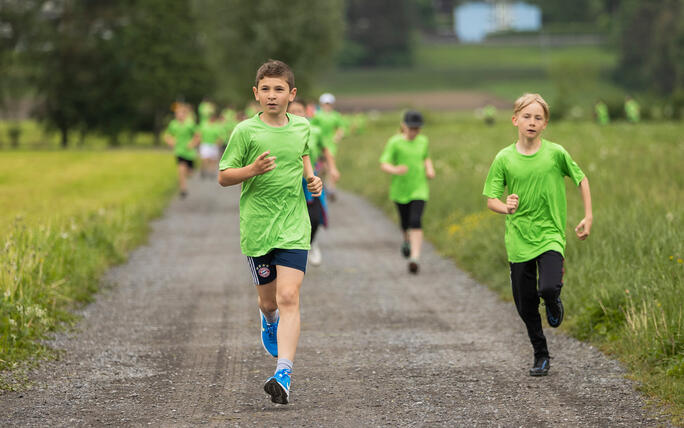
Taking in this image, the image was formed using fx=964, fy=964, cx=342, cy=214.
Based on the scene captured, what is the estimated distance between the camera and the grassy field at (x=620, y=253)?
6570mm

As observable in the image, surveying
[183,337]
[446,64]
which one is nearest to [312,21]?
[183,337]

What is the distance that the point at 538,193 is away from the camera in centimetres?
647

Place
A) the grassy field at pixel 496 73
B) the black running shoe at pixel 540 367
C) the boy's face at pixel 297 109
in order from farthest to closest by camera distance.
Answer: the grassy field at pixel 496 73
the boy's face at pixel 297 109
the black running shoe at pixel 540 367

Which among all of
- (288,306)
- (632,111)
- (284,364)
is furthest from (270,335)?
(632,111)

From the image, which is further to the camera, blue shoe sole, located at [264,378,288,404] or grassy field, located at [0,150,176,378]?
grassy field, located at [0,150,176,378]

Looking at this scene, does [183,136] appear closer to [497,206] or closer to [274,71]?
[497,206]

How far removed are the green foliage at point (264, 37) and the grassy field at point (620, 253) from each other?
50336 millimetres

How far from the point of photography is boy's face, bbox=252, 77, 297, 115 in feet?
19.2

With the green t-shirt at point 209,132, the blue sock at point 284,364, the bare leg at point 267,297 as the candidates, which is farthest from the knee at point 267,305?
the green t-shirt at point 209,132

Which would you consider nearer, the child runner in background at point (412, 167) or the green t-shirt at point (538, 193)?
the green t-shirt at point (538, 193)

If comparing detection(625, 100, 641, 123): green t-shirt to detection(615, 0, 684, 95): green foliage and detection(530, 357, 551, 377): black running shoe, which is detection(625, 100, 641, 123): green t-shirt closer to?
detection(615, 0, 684, 95): green foliage

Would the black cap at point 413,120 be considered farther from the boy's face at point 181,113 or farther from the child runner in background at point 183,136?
the boy's face at point 181,113

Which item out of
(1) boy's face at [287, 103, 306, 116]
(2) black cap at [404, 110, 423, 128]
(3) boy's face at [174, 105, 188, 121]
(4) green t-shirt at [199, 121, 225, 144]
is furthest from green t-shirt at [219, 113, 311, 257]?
(4) green t-shirt at [199, 121, 225, 144]

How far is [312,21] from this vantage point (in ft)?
222
